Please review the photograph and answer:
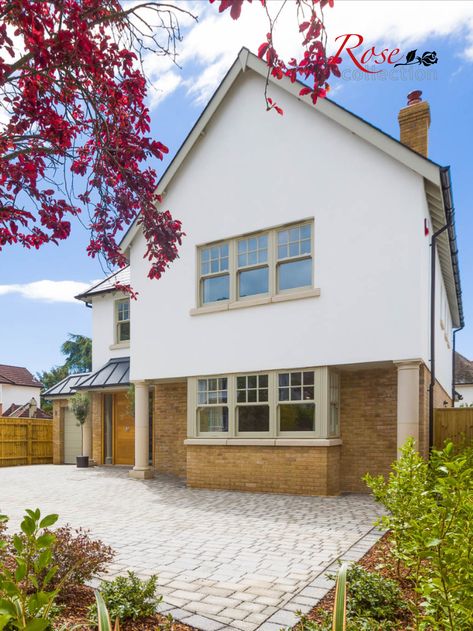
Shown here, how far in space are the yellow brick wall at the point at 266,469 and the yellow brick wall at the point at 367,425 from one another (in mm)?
387

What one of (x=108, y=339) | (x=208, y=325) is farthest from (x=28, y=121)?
(x=108, y=339)

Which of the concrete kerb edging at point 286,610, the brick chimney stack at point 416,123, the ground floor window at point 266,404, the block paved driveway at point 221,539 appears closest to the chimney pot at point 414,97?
the brick chimney stack at point 416,123

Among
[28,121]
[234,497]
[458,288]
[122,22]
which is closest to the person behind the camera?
[122,22]

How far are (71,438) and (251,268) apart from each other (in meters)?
12.5

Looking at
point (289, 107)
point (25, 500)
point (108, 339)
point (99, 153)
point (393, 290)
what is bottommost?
point (25, 500)

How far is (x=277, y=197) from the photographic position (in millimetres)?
11344

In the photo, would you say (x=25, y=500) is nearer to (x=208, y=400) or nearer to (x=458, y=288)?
(x=208, y=400)

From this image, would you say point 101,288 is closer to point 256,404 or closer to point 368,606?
point 256,404

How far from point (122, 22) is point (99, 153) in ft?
3.66

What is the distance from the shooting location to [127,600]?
3.97 m

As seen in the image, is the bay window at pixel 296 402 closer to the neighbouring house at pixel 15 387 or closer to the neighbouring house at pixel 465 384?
the neighbouring house at pixel 465 384

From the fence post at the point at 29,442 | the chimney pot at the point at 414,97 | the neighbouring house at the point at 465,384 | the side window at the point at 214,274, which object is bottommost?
the fence post at the point at 29,442

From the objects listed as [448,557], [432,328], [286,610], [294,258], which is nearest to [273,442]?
[294,258]

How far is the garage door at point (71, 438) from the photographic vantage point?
788 inches
